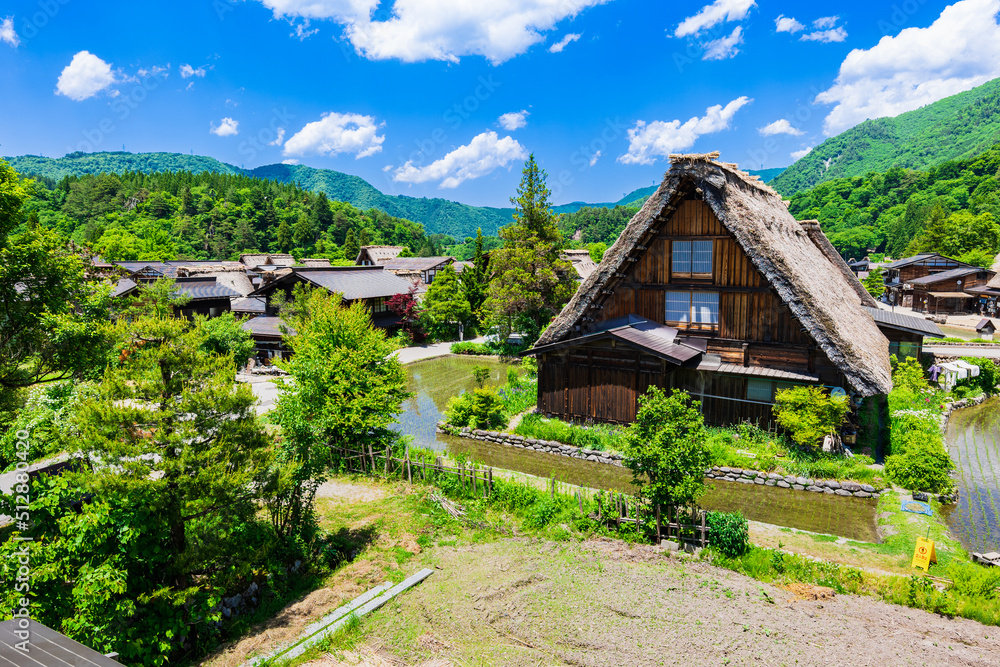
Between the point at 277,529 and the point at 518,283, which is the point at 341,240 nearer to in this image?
the point at 518,283

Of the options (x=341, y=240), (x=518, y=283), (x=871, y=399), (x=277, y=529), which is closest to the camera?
(x=277, y=529)

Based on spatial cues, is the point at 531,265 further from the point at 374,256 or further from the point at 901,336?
the point at 374,256

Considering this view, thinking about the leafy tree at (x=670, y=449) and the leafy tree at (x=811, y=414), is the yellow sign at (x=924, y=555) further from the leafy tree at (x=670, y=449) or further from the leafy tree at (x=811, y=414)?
the leafy tree at (x=811, y=414)

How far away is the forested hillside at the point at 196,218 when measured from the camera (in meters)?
80.9

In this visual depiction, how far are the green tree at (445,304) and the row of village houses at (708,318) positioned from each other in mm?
19871

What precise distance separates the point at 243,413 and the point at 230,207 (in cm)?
10605

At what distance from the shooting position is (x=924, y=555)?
8.83 metres

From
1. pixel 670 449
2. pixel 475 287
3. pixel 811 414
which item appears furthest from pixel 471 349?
pixel 670 449

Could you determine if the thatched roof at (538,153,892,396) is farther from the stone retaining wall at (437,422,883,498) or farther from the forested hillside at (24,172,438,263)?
the forested hillside at (24,172,438,263)

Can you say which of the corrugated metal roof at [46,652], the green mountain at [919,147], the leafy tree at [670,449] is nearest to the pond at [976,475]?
the leafy tree at [670,449]

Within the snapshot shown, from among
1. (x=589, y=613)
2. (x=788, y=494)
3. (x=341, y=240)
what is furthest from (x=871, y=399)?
(x=341, y=240)

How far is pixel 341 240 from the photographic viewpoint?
107 meters

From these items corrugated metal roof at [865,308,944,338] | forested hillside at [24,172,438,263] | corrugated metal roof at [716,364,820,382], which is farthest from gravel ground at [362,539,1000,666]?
forested hillside at [24,172,438,263]

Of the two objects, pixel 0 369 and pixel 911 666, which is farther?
pixel 0 369
